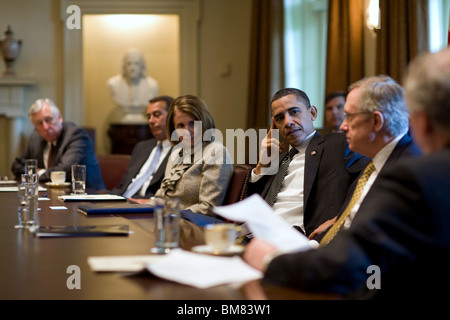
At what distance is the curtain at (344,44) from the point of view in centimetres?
563

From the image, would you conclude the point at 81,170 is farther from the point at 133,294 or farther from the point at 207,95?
the point at 207,95

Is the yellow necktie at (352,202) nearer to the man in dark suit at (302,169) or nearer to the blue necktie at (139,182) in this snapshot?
the man in dark suit at (302,169)

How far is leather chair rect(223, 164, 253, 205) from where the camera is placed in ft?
9.95

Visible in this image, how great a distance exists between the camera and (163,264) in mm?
1426

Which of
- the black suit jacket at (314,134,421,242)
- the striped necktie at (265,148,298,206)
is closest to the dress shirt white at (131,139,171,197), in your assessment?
the striped necktie at (265,148,298,206)

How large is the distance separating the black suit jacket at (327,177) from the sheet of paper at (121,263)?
1.28m

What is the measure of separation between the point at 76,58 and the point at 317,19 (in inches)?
131

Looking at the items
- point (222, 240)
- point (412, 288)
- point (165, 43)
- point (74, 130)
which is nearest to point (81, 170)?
point (74, 130)

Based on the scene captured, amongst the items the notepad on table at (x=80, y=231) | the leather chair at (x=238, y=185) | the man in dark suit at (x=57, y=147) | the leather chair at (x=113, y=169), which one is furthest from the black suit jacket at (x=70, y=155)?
the notepad on table at (x=80, y=231)

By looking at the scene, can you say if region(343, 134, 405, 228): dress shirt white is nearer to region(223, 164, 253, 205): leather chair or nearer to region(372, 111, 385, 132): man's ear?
region(372, 111, 385, 132): man's ear

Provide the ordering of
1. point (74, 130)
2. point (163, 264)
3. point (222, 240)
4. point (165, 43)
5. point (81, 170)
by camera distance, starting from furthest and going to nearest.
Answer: point (165, 43) < point (74, 130) < point (81, 170) < point (222, 240) < point (163, 264)

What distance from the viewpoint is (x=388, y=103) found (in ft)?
6.82

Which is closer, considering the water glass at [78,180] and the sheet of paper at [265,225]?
the sheet of paper at [265,225]

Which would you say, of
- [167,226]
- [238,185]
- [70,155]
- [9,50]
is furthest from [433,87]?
[9,50]
